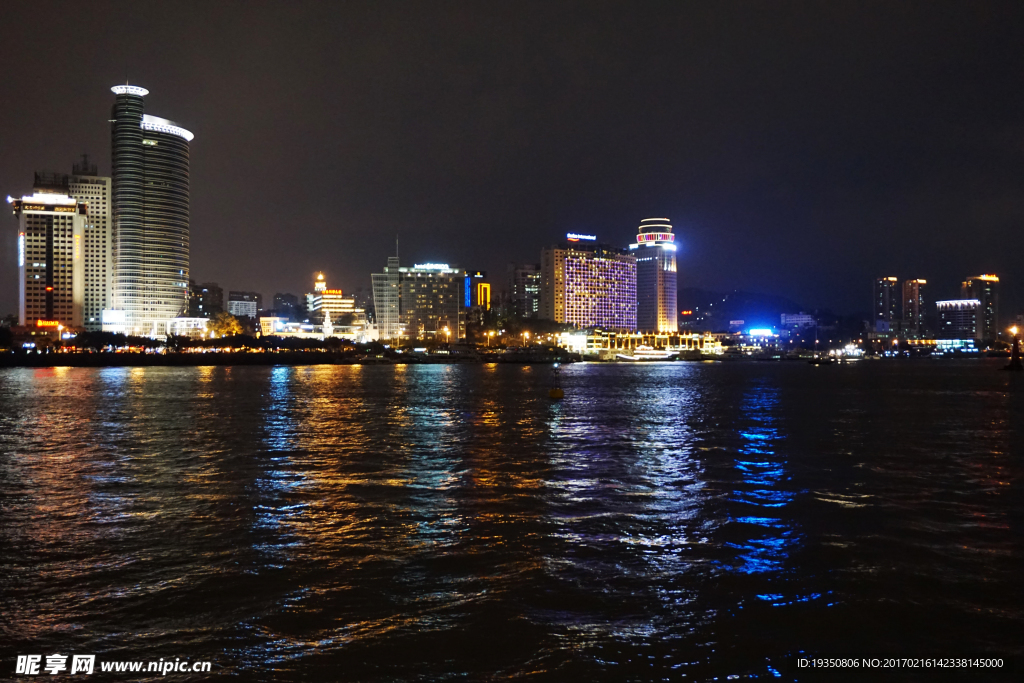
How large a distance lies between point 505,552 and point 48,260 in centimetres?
22314

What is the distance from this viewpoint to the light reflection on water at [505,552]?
29.2 ft

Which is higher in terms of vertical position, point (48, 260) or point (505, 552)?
point (48, 260)

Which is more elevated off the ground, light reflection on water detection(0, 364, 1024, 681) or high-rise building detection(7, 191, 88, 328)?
high-rise building detection(7, 191, 88, 328)

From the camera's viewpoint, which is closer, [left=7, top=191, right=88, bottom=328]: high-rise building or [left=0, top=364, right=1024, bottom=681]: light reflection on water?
[left=0, top=364, right=1024, bottom=681]: light reflection on water

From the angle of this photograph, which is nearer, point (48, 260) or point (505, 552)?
point (505, 552)

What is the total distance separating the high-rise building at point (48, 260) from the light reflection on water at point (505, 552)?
639ft

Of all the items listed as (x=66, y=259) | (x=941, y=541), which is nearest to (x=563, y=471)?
(x=941, y=541)

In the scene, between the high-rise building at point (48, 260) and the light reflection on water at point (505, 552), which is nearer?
the light reflection on water at point (505, 552)

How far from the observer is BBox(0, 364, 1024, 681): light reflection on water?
8914 millimetres

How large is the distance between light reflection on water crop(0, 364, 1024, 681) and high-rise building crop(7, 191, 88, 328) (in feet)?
639

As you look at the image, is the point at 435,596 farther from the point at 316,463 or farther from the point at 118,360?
the point at 118,360

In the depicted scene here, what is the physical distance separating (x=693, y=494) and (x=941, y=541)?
6018mm

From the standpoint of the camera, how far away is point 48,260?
7569 inches

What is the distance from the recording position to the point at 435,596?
1062 cm
